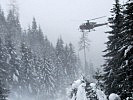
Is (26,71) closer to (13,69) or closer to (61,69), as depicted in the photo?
(13,69)

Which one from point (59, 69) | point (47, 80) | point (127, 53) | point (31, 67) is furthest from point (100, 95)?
point (59, 69)

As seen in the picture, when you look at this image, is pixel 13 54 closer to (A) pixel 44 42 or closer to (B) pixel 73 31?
(A) pixel 44 42

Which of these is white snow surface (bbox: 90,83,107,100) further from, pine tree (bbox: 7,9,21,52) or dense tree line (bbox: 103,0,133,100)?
pine tree (bbox: 7,9,21,52)

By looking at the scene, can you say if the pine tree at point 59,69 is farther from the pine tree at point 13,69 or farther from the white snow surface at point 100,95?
the white snow surface at point 100,95

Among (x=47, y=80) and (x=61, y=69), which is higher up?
(x=61, y=69)

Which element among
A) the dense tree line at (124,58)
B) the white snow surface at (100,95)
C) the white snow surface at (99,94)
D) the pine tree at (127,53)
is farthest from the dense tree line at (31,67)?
the white snow surface at (100,95)

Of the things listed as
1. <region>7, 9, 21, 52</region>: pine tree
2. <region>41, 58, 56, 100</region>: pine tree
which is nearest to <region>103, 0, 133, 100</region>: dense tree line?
<region>41, 58, 56, 100</region>: pine tree

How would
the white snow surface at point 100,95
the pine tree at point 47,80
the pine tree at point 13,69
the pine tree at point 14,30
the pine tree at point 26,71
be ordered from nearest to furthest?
the white snow surface at point 100,95
the pine tree at point 13,69
the pine tree at point 26,71
the pine tree at point 47,80
the pine tree at point 14,30

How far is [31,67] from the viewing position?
47781 millimetres

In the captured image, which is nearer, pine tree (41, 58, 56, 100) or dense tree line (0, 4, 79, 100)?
dense tree line (0, 4, 79, 100)

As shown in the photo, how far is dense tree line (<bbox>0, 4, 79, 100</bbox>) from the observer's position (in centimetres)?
4312

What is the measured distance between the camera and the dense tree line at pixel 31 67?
43125 millimetres

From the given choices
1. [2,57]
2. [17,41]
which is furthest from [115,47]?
[17,41]

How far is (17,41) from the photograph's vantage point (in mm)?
72062
